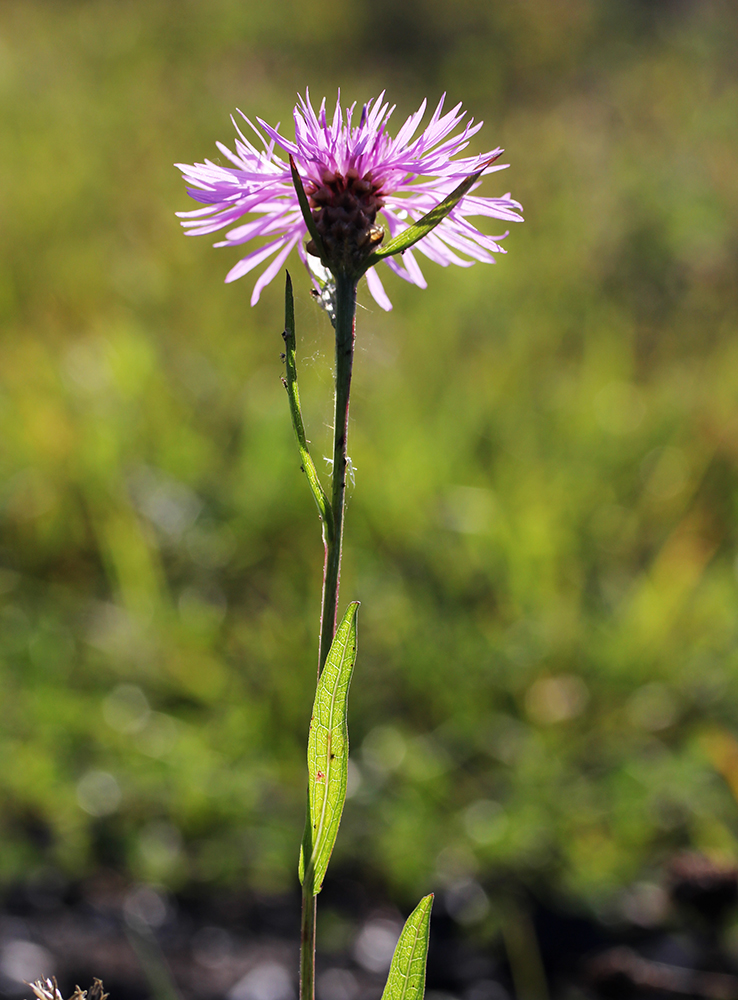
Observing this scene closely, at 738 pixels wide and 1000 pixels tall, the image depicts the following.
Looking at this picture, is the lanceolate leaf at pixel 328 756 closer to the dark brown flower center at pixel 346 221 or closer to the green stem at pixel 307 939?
the green stem at pixel 307 939

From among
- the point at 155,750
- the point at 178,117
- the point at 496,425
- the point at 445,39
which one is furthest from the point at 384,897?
the point at 445,39

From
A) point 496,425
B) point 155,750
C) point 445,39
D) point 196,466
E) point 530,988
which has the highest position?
point 445,39

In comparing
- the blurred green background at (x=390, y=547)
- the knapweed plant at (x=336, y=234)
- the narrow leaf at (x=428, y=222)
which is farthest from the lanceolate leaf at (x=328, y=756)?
the blurred green background at (x=390, y=547)

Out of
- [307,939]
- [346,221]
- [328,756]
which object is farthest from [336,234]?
[307,939]

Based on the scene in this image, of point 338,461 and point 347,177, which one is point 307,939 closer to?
point 338,461

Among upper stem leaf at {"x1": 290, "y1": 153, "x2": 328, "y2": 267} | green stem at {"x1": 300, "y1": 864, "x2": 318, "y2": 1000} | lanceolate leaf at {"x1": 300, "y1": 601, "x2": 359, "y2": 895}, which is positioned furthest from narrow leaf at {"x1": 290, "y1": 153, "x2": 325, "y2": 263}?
green stem at {"x1": 300, "y1": 864, "x2": 318, "y2": 1000}

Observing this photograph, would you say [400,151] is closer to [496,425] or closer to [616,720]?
[616,720]

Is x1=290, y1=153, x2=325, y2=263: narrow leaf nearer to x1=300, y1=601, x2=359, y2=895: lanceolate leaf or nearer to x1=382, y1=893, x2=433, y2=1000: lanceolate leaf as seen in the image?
x1=300, y1=601, x2=359, y2=895: lanceolate leaf
